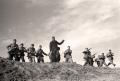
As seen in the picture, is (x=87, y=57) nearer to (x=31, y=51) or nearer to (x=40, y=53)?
(x=40, y=53)

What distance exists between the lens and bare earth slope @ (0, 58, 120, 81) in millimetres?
17389

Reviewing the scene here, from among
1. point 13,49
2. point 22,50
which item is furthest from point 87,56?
point 13,49

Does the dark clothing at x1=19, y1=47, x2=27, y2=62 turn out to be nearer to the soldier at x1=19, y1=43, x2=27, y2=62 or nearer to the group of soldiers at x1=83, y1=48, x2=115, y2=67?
the soldier at x1=19, y1=43, x2=27, y2=62

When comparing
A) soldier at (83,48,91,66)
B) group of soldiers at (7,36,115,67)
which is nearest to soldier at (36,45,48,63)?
group of soldiers at (7,36,115,67)

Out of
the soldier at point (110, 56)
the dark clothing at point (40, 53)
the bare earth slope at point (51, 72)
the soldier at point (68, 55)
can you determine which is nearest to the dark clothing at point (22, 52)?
the dark clothing at point (40, 53)

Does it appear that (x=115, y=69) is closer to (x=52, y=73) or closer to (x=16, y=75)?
(x=52, y=73)

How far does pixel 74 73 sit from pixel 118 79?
10.5 ft

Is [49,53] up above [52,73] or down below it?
above

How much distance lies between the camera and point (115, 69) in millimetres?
21484

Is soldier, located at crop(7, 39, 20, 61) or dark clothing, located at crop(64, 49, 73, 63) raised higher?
soldier, located at crop(7, 39, 20, 61)

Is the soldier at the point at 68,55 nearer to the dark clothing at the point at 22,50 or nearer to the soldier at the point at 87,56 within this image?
the soldier at the point at 87,56

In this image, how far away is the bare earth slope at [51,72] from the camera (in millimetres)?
17389

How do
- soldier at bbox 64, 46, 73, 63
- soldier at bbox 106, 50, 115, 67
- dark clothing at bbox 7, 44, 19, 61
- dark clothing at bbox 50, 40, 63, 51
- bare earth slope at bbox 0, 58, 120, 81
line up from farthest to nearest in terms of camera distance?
1. soldier at bbox 106, 50, 115, 67
2. soldier at bbox 64, 46, 73, 63
3. dark clothing at bbox 50, 40, 63, 51
4. dark clothing at bbox 7, 44, 19, 61
5. bare earth slope at bbox 0, 58, 120, 81

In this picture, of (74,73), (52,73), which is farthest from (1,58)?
(74,73)
